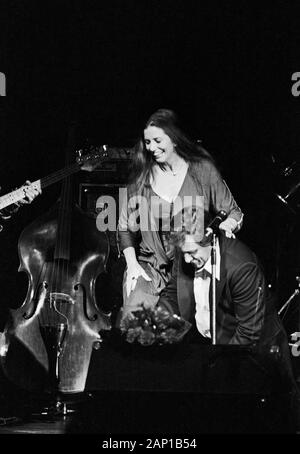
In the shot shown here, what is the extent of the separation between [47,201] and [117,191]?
0.43 meters

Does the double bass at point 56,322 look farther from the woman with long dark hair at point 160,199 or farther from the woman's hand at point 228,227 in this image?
the woman's hand at point 228,227

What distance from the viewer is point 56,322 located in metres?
4.19

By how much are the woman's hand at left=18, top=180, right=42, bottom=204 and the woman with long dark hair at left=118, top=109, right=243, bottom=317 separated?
53cm

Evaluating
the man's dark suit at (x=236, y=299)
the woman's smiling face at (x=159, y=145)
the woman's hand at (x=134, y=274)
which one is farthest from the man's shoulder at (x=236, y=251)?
the woman's smiling face at (x=159, y=145)

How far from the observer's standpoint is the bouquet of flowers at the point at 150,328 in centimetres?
368

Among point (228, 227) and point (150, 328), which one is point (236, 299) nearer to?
point (228, 227)

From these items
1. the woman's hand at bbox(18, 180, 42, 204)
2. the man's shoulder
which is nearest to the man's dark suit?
the man's shoulder

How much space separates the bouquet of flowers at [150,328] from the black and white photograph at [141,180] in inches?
15.4

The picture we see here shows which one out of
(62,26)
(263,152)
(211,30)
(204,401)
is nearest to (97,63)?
(62,26)

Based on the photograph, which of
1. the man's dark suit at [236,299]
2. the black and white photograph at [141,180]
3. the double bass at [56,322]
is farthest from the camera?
the man's dark suit at [236,299]

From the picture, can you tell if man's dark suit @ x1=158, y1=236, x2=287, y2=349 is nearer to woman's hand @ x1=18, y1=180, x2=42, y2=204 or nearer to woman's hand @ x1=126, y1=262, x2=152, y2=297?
woman's hand @ x1=126, y1=262, x2=152, y2=297

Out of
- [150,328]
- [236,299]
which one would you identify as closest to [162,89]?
[236,299]

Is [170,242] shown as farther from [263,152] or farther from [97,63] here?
[97,63]

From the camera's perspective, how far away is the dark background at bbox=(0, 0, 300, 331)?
4.59 meters
